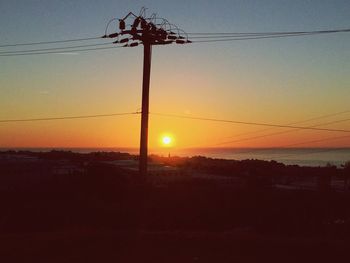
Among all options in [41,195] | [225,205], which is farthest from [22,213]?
[225,205]

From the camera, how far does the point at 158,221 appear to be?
A: 79.3ft

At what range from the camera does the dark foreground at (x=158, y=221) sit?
14.9 meters

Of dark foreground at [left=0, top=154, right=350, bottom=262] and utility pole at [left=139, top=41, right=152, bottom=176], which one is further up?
utility pole at [left=139, top=41, right=152, bottom=176]

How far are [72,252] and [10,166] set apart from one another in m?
29.5

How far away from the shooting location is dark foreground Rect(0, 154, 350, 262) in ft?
49.0

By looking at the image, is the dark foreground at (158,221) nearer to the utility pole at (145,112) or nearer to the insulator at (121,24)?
the utility pole at (145,112)

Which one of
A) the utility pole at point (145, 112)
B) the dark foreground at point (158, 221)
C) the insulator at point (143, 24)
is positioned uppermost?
the insulator at point (143, 24)

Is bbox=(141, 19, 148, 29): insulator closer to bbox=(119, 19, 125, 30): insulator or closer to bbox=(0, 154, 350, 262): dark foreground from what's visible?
bbox=(119, 19, 125, 30): insulator

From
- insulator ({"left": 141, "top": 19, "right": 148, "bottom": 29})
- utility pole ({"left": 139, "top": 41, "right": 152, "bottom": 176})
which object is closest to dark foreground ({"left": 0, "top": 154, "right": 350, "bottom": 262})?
utility pole ({"left": 139, "top": 41, "right": 152, "bottom": 176})

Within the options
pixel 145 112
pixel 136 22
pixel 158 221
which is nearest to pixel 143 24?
pixel 136 22

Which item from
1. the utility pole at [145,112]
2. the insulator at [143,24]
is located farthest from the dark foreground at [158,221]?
the insulator at [143,24]

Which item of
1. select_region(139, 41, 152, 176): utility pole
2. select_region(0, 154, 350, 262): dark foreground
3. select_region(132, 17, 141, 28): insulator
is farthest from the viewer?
select_region(132, 17, 141, 28): insulator

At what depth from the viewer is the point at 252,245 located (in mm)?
15852

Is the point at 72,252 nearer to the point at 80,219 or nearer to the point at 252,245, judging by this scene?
the point at 252,245
